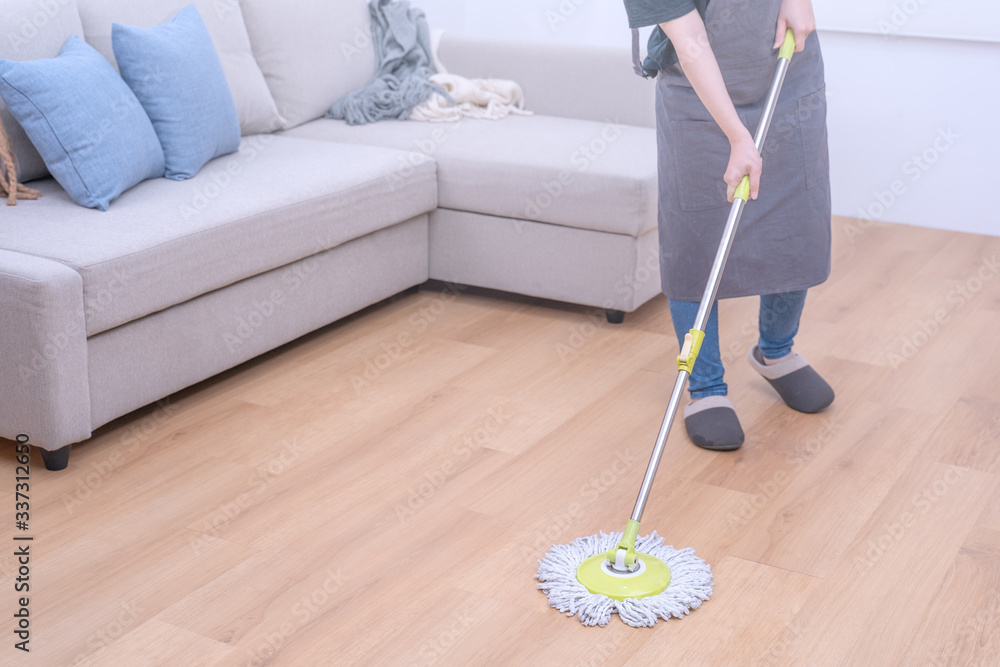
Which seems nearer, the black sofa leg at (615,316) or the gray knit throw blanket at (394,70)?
the black sofa leg at (615,316)

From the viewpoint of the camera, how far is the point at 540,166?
2586 mm

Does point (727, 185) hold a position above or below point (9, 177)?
above

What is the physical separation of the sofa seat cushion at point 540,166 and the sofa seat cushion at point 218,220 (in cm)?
11

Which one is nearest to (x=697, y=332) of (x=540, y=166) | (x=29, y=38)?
(x=540, y=166)

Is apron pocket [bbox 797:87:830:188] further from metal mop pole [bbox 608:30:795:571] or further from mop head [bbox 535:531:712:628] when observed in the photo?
mop head [bbox 535:531:712:628]

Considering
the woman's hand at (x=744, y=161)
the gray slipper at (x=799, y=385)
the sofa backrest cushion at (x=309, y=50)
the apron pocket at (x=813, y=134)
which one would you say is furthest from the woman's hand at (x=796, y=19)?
the sofa backrest cushion at (x=309, y=50)

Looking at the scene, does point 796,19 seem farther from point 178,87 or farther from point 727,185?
point 178,87

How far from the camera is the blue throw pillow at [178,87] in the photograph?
7.70 feet

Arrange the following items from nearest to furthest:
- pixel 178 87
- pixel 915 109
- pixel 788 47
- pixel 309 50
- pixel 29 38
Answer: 1. pixel 788 47
2. pixel 29 38
3. pixel 178 87
4. pixel 309 50
5. pixel 915 109

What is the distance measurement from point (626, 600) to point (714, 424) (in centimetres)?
61

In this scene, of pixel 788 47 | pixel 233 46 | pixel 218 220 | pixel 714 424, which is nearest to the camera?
pixel 788 47

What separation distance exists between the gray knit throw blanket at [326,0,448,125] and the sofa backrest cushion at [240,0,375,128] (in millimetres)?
40

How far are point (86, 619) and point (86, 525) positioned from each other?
11.0 inches

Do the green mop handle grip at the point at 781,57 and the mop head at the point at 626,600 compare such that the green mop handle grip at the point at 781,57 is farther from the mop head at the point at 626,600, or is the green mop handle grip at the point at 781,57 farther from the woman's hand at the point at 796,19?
the mop head at the point at 626,600
